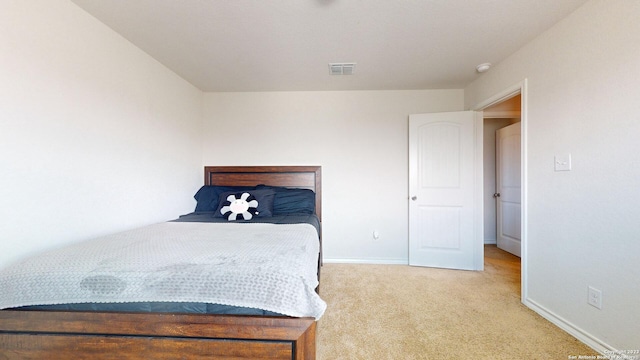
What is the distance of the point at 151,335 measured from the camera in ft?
3.27

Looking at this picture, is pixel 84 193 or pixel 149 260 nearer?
pixel 149 260

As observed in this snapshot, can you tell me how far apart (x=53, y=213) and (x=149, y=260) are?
886mm

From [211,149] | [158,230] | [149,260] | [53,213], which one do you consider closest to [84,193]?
[53,213]

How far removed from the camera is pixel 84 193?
64.1 inches

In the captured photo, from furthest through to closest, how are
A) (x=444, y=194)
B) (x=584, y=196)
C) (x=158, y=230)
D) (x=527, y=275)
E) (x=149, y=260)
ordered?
→ (x=444, y=194), (x=527, y=275), (x=158, y=230), (x=584, y=196), (x=149, y=260)

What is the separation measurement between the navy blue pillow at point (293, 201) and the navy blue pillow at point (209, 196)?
0.46 meters

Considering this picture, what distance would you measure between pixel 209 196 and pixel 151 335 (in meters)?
1.97

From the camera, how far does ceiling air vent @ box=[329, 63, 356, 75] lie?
7.77 ft

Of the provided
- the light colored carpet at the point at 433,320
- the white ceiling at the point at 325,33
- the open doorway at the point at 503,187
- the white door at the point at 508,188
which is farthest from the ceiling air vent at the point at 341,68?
the white door at the point at 508,188

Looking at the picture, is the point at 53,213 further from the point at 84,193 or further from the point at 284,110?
the point at 284,110

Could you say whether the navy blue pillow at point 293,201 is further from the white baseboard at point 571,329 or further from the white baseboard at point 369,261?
the white baseboard at point 571,329

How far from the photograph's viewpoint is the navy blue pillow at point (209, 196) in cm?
277

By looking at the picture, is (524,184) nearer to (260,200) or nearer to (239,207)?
(260,200)

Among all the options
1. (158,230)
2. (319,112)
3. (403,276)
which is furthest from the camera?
(319,112)
